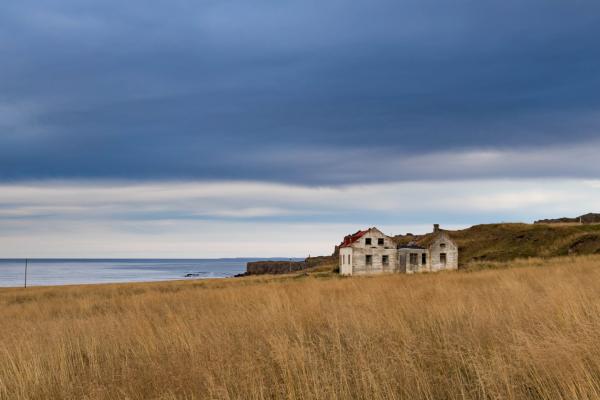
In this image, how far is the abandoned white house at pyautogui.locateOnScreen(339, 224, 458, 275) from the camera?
5106cm

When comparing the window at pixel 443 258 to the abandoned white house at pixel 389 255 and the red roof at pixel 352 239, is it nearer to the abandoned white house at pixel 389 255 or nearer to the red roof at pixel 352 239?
the abandoned white house at pixel 389 255

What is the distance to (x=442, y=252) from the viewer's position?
5372 centimetres

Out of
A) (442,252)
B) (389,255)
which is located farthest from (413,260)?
(442,252)

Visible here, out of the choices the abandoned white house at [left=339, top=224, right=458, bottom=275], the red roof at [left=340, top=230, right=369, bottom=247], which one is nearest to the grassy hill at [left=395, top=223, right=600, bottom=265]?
the abandoned white house at [left=339, top=224, right=458, bottom=275]

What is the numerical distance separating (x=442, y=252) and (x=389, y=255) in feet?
20.6

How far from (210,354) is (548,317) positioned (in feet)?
17.8

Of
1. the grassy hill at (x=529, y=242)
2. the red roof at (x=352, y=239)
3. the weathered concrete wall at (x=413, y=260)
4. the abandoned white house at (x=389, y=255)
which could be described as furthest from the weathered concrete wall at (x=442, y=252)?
the red roof at (x=352, y=239)

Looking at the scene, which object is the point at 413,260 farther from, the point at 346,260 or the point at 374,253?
the point at 346,260

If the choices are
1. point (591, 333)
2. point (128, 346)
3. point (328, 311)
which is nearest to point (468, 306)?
point (328, 311)

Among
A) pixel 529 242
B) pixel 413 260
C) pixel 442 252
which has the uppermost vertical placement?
pixel 529 242

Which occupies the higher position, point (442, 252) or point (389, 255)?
point (442, 252)

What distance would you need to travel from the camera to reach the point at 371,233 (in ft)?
170

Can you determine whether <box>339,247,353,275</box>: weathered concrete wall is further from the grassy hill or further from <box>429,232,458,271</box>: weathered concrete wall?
the grassy hill

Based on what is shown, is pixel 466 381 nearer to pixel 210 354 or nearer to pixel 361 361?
pixel 361 361
